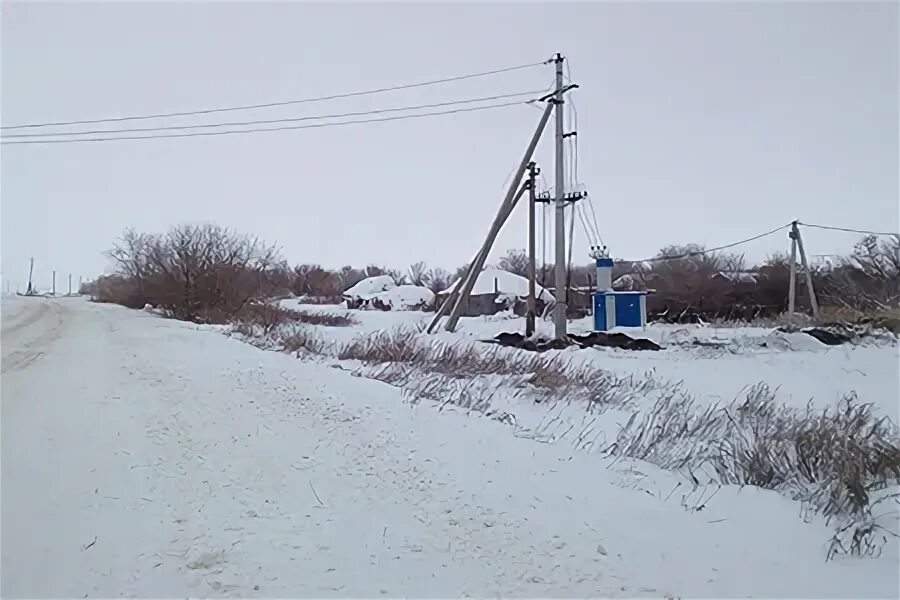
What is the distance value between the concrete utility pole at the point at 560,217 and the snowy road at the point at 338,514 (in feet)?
32.4

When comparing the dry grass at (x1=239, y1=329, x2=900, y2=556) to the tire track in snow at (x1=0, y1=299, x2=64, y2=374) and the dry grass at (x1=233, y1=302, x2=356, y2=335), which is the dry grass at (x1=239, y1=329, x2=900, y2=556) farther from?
the dry grass at (x1=233, y1=302, x2=356, y2=335)

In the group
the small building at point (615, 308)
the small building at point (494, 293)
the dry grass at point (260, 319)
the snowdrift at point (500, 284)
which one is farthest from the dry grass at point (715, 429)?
the snowdrift at point (500, 284)

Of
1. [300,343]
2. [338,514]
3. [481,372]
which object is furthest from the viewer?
[300,343]

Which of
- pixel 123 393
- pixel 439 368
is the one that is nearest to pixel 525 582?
pixel 123 393

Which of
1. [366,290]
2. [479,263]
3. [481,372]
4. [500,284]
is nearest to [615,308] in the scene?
[479,263]

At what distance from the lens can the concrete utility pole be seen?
16.1 meters

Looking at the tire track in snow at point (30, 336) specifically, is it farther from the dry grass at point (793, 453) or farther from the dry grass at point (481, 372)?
the dry grass at point (793, 453)

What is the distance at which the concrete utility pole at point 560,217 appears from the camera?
16141 millimetres

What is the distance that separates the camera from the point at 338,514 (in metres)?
4.43

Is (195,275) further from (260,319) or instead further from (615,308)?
(615,308)

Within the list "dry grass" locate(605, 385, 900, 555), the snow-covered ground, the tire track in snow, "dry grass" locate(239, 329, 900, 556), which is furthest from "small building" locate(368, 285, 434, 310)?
"dry grass" locate(605, 385, 900, 555)

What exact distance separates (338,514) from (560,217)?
1263 centimetres

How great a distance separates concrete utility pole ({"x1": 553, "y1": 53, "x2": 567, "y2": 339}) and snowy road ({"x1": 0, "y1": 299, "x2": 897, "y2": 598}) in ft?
32.4

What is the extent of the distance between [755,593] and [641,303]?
629 inches
